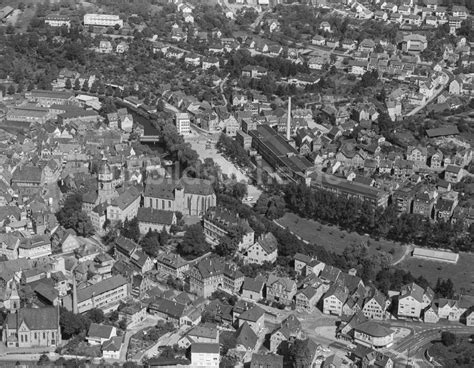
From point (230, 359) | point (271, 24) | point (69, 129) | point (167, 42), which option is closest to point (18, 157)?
point (69, 129)

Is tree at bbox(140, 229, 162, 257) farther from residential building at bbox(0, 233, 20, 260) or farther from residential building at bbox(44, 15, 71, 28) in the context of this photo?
residential building at bbox(44, 15, 71, 28)

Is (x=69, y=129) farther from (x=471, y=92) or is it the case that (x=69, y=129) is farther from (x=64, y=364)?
(x=471, y=92)

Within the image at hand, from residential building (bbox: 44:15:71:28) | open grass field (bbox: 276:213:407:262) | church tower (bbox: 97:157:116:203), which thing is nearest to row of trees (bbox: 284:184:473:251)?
open grass field (bbox: 276:213:407:262)

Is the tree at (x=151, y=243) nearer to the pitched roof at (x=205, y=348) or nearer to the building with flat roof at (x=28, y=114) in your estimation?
the pitched roof at (x=205, y=348)

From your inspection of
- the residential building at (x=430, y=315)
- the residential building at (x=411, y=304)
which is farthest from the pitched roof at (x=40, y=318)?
the residential building at (x=430, y=315)

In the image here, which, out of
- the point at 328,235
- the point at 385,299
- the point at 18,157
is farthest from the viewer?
the point at 18,157

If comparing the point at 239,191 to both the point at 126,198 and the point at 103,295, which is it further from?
the point at 103,295

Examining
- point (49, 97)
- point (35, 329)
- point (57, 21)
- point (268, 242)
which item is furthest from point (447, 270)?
point (57, 21)
